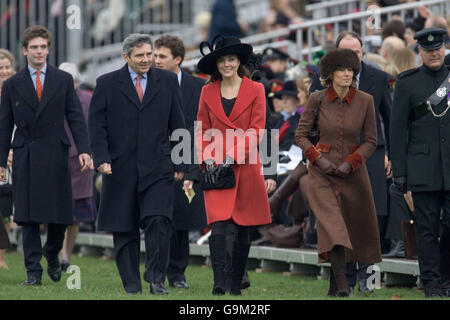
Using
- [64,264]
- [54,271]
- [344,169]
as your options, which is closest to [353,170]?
[344,169]

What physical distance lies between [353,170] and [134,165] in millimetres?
1858

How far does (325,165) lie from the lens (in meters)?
11.7

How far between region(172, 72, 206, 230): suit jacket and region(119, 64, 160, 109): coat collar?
3.68ft

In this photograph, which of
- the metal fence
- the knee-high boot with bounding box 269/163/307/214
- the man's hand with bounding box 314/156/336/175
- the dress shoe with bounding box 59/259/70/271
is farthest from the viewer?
the metal fence

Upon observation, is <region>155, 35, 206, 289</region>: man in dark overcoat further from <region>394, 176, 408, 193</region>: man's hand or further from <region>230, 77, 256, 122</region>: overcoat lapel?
<region>394, 176, 408, 193</region>: man's hand

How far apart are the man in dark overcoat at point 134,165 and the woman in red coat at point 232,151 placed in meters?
0.34

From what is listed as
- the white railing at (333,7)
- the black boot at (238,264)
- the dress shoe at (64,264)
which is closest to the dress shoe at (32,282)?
the black boot at (238,264)

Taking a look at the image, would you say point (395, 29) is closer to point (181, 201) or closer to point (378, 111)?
point (378, 111)

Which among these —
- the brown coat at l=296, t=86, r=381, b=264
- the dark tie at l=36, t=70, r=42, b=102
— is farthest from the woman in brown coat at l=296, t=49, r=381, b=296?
the dark tie at l=36, t=70, r=42, b=102

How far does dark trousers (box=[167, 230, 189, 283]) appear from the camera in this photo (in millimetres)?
13156

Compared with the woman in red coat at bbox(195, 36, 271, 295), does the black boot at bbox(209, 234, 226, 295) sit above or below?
below
